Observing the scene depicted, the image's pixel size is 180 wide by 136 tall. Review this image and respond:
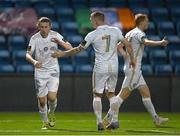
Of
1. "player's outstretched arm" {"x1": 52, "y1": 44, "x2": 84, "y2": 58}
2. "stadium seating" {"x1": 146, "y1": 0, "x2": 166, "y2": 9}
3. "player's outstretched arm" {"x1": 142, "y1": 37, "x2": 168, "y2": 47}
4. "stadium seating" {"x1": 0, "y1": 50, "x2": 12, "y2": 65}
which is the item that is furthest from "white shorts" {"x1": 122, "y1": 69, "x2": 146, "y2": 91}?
"stadium seating" {"x1": 146, "y1": 0, "x2": 166, "y2": 9}

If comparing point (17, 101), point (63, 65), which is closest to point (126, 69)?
point (17, 101)

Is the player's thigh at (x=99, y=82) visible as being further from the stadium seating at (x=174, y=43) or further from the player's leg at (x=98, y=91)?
→ the stadium seating at (x=174, y=43)

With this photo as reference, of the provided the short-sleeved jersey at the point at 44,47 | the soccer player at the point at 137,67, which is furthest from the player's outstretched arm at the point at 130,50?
the short-sleeved jersey at the point at 44,47

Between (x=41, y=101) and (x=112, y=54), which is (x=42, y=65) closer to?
(x=41, y=101)

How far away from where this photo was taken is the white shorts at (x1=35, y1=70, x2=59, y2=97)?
13660 mm

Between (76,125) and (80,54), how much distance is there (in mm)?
7053

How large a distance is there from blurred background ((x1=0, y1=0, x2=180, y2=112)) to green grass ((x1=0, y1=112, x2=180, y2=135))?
3.05ft

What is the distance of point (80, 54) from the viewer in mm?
21047

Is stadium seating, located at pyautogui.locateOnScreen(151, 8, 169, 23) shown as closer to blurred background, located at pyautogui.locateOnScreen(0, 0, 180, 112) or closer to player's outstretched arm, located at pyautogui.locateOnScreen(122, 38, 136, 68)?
blurred background, located at pyautogui.locateOnScreen(0, 0, 180, 112)

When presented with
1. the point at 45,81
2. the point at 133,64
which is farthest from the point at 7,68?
the point at 133,64

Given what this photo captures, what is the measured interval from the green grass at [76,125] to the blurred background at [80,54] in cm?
93

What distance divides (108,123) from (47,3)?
10273mm

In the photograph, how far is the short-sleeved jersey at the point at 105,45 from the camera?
12.5m

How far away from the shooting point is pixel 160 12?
23.1m
